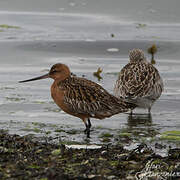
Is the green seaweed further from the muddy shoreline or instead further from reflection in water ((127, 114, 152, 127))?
the muddy shoreline

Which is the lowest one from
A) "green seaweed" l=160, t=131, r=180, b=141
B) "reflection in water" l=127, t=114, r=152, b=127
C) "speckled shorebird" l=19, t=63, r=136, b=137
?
"green seaweed" l=160, t=131, r=180, b=141

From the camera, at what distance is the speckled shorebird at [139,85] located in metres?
9.74

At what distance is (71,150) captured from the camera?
6676 millimetres

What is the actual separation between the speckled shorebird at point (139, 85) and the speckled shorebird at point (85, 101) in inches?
45.8

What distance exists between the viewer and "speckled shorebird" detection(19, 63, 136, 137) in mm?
8305

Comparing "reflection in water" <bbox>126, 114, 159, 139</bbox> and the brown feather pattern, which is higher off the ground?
the brown feather pattern

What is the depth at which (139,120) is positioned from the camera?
9.59m

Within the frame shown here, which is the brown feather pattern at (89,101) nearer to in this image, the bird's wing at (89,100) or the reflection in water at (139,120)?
the bird's wing at (89,100)

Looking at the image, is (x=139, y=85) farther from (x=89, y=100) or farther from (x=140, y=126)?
(x=89, y=100)

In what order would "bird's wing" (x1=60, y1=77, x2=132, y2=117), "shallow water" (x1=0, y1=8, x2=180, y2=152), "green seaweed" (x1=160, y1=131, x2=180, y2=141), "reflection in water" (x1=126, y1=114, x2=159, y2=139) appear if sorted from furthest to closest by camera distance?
1. "shallow water" (x1=0, y1=8, x2=180, y2=152)
2. "reflection in water" (x1=126, y1=114, x2=159, y2=139)
3. "bird's wing" (x1=60, y1=77, x2=132, y2=117)
4. "green seaweed" (x1=160, y1=131, x2=180, y2=141)

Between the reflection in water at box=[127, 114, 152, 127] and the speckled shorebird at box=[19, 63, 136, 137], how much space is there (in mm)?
772

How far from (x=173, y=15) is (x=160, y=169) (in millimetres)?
13352

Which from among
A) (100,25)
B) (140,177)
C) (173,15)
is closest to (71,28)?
(100,25)

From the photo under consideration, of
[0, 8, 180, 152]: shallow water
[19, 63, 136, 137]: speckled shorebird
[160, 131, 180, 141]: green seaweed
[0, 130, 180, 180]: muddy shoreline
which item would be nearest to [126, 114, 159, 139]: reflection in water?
[0, 8, 180, 152]: shallow water
